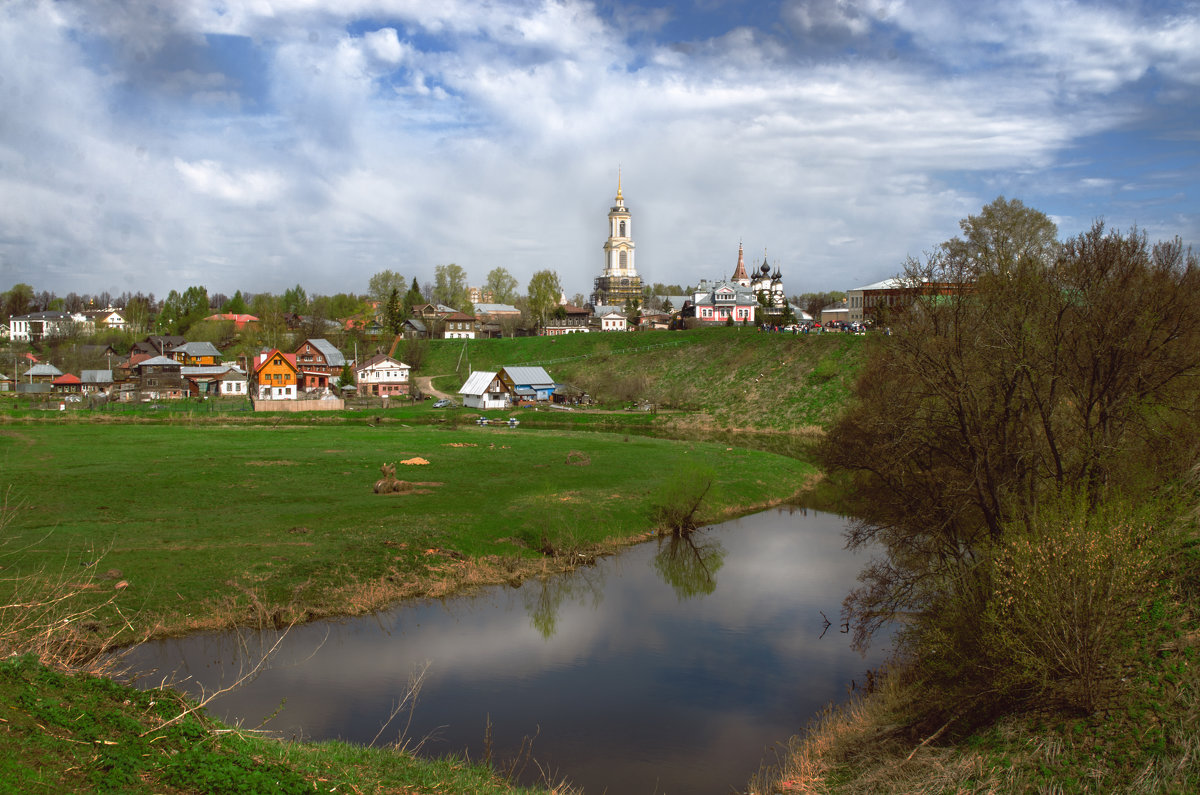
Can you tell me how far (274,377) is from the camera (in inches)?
3366

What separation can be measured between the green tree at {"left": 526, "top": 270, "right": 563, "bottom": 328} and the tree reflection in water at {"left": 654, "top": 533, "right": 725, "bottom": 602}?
108310 millimetres

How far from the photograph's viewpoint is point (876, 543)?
3584cm

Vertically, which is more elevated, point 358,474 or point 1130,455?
point 1130,455

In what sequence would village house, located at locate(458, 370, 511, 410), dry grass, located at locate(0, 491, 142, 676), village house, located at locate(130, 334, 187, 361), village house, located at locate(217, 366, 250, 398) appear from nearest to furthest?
dry grass, located at locate(0, 491, 142, 676) < village house, located at locate(458, 370, 511, 410) < village house, located at locate(217, 366, 250, 398) < village house, located at locate(130, 334, 187, 361)

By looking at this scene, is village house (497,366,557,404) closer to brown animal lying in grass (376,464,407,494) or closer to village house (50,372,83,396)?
brown animal lying in grass (376,464,407,494)

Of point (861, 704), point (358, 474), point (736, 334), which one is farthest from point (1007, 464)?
point (736, 334)

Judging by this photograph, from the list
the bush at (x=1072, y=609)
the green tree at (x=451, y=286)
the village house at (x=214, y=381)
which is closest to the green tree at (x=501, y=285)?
the green tree at (x=451, y=286)

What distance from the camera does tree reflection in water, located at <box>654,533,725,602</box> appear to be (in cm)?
3009

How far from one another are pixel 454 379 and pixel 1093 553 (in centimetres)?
9635

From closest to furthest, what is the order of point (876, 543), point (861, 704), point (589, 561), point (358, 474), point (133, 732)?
1. point (133, 732)
2. point (861, 704)
3. point (589, 561)
4. point (876, 543)
5. point (358, 474)

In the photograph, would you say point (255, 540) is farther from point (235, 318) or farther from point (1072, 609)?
point (235, 318)

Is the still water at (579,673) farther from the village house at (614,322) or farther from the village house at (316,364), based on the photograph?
the village house at (614,322)

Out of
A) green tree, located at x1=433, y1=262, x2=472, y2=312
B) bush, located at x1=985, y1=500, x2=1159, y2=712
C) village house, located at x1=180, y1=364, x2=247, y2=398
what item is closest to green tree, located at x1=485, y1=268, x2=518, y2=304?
green tree, located at x1=433, y1=262, x2=472, y2=312

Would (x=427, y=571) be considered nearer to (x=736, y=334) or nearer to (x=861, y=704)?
(x=861, y=704)
